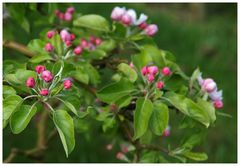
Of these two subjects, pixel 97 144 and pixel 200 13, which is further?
pixel 200 13

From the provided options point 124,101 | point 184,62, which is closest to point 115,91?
point 124,101

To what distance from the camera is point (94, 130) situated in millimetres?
3010

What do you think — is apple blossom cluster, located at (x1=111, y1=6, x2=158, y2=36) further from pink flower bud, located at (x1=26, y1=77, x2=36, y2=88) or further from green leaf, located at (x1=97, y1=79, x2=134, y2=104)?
→ pink flower bud, located at (x1=26, y1=77, x2=36, y2=88)

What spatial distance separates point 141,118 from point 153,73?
15 cm

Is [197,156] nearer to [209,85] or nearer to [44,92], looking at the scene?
[209,85]

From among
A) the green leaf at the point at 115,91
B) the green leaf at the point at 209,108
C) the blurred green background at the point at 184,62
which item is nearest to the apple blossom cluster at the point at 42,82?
the green leaf at the point at 115,91

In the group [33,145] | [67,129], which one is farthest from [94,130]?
[67,129]

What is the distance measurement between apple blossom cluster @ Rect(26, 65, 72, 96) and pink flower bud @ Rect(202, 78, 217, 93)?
0.39 meters

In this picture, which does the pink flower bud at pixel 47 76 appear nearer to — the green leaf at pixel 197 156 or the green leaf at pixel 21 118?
the green leaf at pixel 21 118

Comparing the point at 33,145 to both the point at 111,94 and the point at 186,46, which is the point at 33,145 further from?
the point at 186,46

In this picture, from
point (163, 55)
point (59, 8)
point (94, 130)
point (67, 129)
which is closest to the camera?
point (67, 129)

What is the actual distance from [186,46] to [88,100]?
3017 millimetres

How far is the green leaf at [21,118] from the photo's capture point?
41.8 inches

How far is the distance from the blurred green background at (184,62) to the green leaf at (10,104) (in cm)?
65
